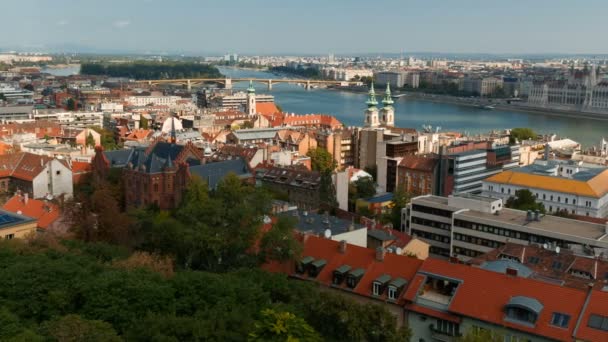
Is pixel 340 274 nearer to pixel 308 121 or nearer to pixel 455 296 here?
pixel 455 296

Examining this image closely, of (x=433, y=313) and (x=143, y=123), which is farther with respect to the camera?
(x=143, y=123)

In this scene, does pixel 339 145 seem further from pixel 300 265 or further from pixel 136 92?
pixel 136 92

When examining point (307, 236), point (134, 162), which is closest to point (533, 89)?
point (134, 162)

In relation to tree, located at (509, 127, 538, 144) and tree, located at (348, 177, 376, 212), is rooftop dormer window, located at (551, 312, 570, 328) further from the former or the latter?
tree, located at (509, 127, 538, 144)

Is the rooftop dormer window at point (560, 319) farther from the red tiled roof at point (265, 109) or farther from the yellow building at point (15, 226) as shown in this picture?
the red tiled roof at point (265, 109)

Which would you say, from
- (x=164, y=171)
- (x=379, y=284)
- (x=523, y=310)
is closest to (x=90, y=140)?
(x=164, y=171)

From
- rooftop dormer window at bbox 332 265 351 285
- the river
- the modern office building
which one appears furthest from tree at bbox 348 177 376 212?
the river
